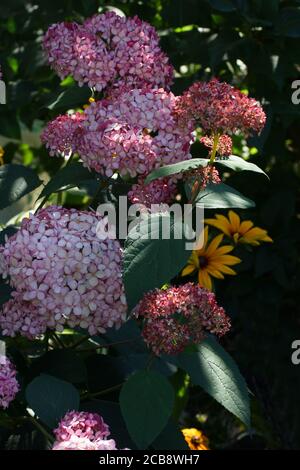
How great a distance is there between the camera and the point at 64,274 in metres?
1.32

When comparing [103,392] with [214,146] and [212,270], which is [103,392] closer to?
[214,146]

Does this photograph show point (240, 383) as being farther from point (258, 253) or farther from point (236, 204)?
point (258, 253)

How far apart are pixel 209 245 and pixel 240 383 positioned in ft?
2.68

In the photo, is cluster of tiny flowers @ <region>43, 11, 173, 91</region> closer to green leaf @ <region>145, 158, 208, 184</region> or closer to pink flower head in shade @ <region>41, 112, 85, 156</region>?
pink flower head in shade @ <region>41, 112, 85, 156</region>

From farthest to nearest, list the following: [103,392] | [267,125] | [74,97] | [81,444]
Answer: [267,125] < [74,97] < [103,392] < [81,444]

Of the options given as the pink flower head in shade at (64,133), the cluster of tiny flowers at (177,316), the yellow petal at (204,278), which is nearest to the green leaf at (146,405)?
the cluster of tiny flowers at (177,316)

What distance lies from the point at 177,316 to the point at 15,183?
0.40m

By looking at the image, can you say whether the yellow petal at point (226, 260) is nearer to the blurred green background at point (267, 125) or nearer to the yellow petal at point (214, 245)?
the yellow petal at point (214, 245)

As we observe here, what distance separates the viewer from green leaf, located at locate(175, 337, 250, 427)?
131 centimetres

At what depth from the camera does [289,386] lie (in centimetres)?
249

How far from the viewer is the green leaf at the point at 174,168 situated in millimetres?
1288

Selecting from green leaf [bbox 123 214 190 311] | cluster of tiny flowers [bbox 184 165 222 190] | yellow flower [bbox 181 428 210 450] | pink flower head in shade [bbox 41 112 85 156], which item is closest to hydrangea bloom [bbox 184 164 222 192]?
cluster of tiny flowers [bbox 184 165 222 190]

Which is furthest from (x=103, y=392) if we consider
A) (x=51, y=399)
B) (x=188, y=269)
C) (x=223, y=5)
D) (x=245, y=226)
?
(x=223, y=5)
